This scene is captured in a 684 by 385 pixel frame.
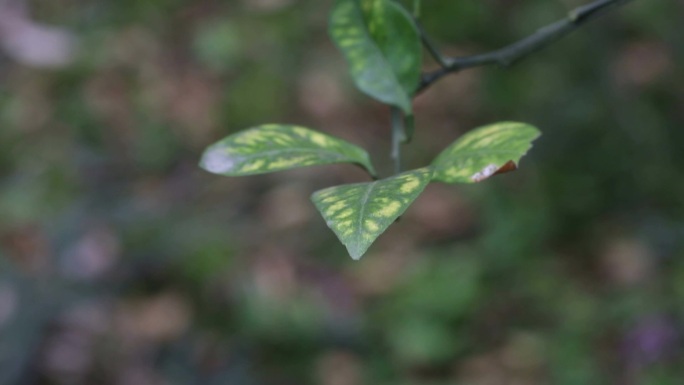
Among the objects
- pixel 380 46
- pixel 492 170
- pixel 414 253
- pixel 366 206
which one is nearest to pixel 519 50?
pixel 380 46

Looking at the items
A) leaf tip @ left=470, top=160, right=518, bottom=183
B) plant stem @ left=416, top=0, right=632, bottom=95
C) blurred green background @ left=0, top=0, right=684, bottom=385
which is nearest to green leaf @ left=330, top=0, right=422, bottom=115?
plant stem @ left=416, top=0, right=632, bottom=95

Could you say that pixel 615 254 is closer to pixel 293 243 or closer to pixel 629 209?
pixel 629 209

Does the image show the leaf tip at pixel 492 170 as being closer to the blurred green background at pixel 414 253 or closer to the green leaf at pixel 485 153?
the green leaf at pixel 485 153

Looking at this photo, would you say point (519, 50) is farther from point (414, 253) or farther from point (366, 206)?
point (414, 253)

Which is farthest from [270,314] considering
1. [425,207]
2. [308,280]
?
[425,207]

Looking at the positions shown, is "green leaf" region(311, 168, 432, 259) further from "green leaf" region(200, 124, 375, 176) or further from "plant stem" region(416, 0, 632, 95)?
"plant stem" region(416, 0, 632, 95)

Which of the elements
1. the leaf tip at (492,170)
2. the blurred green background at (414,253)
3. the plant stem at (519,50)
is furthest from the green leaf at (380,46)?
the blurred green background at (414,253)

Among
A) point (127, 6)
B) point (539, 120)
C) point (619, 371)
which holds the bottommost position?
point (619, 371)
